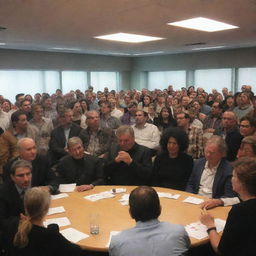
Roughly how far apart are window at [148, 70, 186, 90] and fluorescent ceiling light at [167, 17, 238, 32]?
7.64 m

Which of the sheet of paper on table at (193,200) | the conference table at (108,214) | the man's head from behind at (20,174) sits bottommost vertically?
the conference table at (108,214)

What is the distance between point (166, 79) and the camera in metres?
16.1

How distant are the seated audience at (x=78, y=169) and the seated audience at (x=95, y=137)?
1204 mm

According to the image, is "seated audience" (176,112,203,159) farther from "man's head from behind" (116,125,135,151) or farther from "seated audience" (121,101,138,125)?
"seated audience" (121,101,138,125)

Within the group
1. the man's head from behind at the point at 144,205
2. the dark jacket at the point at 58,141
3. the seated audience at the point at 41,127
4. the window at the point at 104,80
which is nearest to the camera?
the man's head from behind at the point at 144,205

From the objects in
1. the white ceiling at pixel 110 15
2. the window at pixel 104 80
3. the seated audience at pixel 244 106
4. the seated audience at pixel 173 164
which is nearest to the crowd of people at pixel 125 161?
the seated audience at pixel 173 164

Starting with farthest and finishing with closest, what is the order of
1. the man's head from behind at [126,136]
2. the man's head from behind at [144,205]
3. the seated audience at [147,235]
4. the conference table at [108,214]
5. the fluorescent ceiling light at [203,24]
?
the fluorescent ceiling light at [203,24] → the man's head from behind at [126,136] → the conference table at [108,214] → the man's head from behind at [144,205] → the seated audience at [147,235]

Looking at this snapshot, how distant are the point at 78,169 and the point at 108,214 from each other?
1.17 metres

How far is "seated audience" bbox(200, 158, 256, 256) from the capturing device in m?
1.96

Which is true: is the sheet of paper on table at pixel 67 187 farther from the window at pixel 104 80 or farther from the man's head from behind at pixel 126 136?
the window at pixel 104 80

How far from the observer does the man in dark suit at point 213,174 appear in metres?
3.27

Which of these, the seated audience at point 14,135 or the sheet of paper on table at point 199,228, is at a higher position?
the seated audience at point 14,135

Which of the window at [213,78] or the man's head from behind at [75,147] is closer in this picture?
the man's head from behind at [75,147]

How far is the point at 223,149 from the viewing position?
11.1 ft
